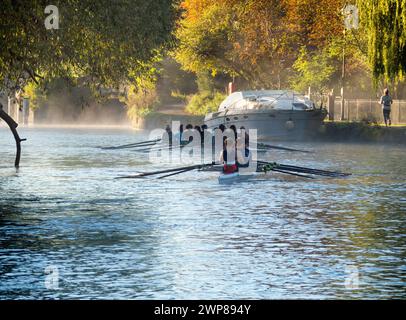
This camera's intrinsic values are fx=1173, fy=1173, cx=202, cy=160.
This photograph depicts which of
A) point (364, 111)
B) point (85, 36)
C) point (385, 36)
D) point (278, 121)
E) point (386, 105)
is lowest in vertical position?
point (278, 121)

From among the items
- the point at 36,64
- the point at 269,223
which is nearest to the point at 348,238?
the point at 269,223

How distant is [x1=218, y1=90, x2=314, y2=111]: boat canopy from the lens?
68750 millimetres

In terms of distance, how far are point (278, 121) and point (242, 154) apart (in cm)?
3197

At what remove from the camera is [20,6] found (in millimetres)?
30766

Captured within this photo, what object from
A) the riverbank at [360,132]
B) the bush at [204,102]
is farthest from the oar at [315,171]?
→ the bush at [204,102]

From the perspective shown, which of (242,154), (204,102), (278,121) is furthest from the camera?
(204,102)

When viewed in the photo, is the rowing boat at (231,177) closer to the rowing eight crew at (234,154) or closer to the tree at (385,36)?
the rowing eight crew at (234,154)

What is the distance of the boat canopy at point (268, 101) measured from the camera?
226 ft

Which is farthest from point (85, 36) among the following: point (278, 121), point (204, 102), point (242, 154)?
point (204, 102)

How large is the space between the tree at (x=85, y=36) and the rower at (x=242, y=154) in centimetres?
470

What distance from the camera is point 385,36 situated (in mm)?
A: 53438

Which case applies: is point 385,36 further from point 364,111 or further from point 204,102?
point 204,102

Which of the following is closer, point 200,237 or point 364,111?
point 200,237

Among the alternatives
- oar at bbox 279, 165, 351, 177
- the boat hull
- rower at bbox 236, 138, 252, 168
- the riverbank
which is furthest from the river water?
the boat hull
